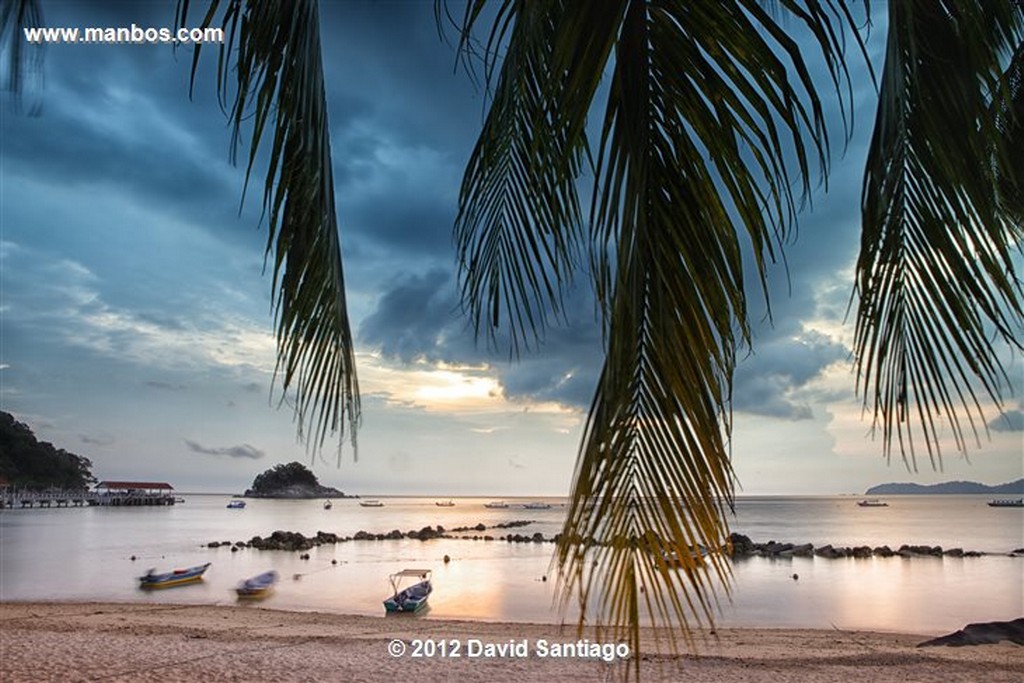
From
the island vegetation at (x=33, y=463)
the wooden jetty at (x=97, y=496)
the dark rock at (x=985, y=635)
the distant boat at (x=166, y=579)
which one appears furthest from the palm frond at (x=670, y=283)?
the wooden jetty at (x=97, y=496)

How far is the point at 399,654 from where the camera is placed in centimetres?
957

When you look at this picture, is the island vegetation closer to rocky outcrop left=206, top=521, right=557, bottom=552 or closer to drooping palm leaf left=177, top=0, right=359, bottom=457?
rocky outcrop left=206, top=521, right=557, bottom=552

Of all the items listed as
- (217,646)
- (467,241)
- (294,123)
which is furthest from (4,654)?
(294,123)

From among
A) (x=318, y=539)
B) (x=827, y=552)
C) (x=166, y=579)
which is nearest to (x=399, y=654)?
(x=166, y=579)

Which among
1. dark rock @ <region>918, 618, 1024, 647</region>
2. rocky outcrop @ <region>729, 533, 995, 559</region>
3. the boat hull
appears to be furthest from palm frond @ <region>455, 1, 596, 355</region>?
rocky outcrop @ <region>729, 533, 995, 559</region>

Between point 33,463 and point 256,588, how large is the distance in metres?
64.5

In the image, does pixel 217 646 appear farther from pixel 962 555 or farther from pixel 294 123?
pixel 962 555

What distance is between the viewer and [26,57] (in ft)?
4.33

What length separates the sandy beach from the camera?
7.88 metres

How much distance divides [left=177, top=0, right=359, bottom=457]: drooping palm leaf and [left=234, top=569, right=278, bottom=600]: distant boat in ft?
66.6

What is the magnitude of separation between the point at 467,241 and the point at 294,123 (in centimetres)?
113

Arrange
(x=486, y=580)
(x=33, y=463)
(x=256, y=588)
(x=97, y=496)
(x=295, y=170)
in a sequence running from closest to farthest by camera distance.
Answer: (x=295, y=170) → (x=256, y=588) → (x=486, y=580) → (x=33, y=463) → (x=97, y=496)

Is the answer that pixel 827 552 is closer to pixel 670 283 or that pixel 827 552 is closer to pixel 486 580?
pixel 486 580

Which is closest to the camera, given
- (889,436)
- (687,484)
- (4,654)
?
(687,484)
